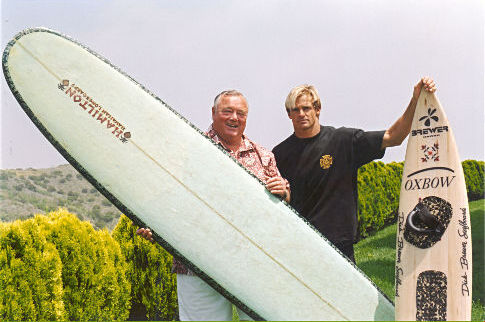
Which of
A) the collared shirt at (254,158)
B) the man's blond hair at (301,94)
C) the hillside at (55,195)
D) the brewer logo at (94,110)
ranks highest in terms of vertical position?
the hillside at (55,195)

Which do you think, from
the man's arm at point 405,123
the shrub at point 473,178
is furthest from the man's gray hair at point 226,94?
the shrub at point 473,178

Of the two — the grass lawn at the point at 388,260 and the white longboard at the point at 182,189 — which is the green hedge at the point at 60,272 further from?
the grass lawn at the point at 388,260

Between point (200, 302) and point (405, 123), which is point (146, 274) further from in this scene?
point (405, 123)

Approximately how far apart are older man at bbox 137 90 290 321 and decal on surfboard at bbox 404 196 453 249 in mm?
768

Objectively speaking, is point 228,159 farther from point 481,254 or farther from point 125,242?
point 481,254

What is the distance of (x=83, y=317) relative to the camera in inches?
178

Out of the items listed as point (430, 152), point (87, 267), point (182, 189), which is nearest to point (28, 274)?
point (87, 267)

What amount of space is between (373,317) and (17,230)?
2.93 meters

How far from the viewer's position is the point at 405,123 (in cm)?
294

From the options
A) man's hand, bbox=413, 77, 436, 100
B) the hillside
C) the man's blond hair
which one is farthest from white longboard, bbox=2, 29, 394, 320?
the hillside

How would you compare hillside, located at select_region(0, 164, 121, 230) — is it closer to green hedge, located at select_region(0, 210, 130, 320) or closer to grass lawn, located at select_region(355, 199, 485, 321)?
grass lawn, located at select_region(355, 199, 485, 321)

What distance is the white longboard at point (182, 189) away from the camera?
2.84m

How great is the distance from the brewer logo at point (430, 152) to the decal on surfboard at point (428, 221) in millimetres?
230

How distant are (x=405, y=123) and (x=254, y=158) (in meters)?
0.98
